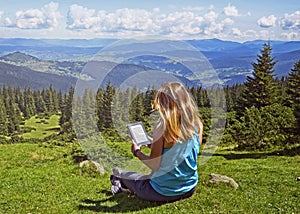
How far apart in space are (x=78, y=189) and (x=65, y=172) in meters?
3.53

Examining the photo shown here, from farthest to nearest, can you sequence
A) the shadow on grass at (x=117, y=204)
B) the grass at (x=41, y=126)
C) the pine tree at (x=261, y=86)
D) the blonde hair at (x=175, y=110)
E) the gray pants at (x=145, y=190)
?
1. the grass at (x=41, y=126)
2. the pine tree at (x=261, y=86)
3. the shadow on grass at (x=117, y=204)
4. the gray pants at (x=145, y=190)
5. the blonde hair at (x=175, y=110)

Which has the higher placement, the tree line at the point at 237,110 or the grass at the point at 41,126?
the tree line at the point at 237,110

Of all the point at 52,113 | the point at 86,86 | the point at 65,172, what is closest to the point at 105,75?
the point at 86,86

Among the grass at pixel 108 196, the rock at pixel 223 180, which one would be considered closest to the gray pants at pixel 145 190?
the grass at pixel 108 196

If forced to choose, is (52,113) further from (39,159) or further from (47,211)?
(47,211)

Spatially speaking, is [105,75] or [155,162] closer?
[155,162]

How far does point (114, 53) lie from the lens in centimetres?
1073

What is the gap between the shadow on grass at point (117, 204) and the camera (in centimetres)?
884

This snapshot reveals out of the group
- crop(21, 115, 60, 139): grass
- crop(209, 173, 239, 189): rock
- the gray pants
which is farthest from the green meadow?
crop(21, 115, 60, 139): grass

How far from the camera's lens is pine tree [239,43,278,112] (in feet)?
153

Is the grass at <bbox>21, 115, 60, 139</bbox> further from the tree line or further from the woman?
the woman

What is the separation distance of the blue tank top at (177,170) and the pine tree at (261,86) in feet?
132

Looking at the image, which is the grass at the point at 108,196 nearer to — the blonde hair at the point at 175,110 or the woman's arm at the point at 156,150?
the woman's arm at the point at 156,150

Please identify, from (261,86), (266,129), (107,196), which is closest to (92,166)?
(107,196)
